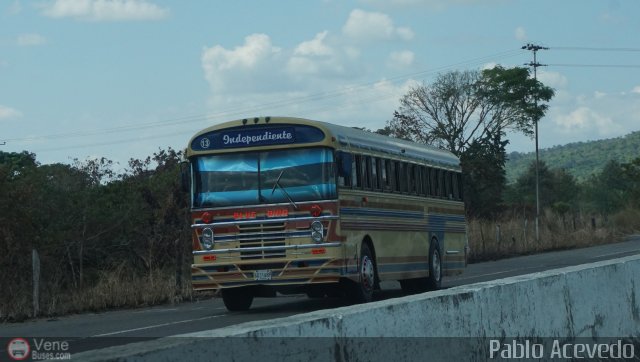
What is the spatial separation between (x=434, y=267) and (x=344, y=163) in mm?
5586

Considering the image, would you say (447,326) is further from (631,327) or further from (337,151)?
(337,151)

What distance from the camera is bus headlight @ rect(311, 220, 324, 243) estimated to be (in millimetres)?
16703

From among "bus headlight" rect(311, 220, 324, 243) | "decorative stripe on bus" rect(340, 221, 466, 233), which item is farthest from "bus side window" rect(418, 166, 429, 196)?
"bus headlight" rect(311, 220, 324, 243)

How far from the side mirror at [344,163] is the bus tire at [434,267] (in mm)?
5083

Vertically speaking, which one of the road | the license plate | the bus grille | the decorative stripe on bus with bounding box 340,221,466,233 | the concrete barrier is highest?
the decorative stripe on bus with bounding box 340,221,466,233

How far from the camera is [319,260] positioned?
1666cm

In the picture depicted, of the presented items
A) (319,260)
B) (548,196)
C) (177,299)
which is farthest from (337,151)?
(548,196)

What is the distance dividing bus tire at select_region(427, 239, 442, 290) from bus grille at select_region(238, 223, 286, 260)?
576cm

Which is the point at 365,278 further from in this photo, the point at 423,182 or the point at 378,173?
the point at 423,182

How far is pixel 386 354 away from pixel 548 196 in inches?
3707

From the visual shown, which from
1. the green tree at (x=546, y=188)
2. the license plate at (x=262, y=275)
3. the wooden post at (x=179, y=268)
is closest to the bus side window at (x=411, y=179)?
the license plate at (x=262, y=275)

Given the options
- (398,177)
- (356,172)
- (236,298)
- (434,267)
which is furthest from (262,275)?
(434,267)

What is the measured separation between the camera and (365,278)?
1777cm

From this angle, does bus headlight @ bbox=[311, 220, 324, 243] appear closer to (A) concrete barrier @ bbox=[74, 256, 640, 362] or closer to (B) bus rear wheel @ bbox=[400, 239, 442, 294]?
(B) bus rear wheel @ bbox=[400, 239, 442, 294]
